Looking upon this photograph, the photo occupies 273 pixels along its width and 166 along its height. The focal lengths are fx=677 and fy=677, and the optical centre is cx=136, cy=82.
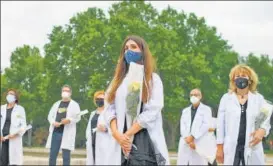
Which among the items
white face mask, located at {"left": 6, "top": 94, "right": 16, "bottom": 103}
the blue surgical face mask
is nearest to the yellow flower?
the blue surgical face mask

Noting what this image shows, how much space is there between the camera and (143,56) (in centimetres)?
664

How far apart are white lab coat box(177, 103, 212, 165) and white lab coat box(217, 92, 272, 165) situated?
6.68 meters

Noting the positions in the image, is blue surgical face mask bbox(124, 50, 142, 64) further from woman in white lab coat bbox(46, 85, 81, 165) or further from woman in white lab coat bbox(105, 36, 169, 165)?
woman in white lab coat bbox(46, 85, 81, 165)

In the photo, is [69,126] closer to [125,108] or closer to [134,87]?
[125,108]

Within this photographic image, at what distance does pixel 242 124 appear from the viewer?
8625 millimetres

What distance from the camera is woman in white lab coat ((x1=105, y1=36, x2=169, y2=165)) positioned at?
6.31 m

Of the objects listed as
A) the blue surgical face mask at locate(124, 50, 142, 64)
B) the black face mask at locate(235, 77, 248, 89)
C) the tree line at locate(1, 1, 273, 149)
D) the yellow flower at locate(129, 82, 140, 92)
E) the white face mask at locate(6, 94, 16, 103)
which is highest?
the tree line at locate(1, 1, 273, 149)

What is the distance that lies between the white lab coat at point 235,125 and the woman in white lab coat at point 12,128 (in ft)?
27.0

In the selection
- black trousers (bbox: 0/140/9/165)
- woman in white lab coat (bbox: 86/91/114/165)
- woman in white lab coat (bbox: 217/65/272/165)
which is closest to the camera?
woman in white lab coat (bbox: 217/65/272/165)

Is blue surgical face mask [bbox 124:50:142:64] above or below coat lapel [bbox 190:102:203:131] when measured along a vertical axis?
above

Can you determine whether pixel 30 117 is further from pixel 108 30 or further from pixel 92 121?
pixel 92 121

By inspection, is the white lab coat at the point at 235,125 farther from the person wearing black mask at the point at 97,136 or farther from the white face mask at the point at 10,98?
the white face mask at the point at 10,98

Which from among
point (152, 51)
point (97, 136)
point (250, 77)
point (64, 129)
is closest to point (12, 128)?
point (64, 129)

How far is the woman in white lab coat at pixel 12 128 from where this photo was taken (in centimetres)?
1606
